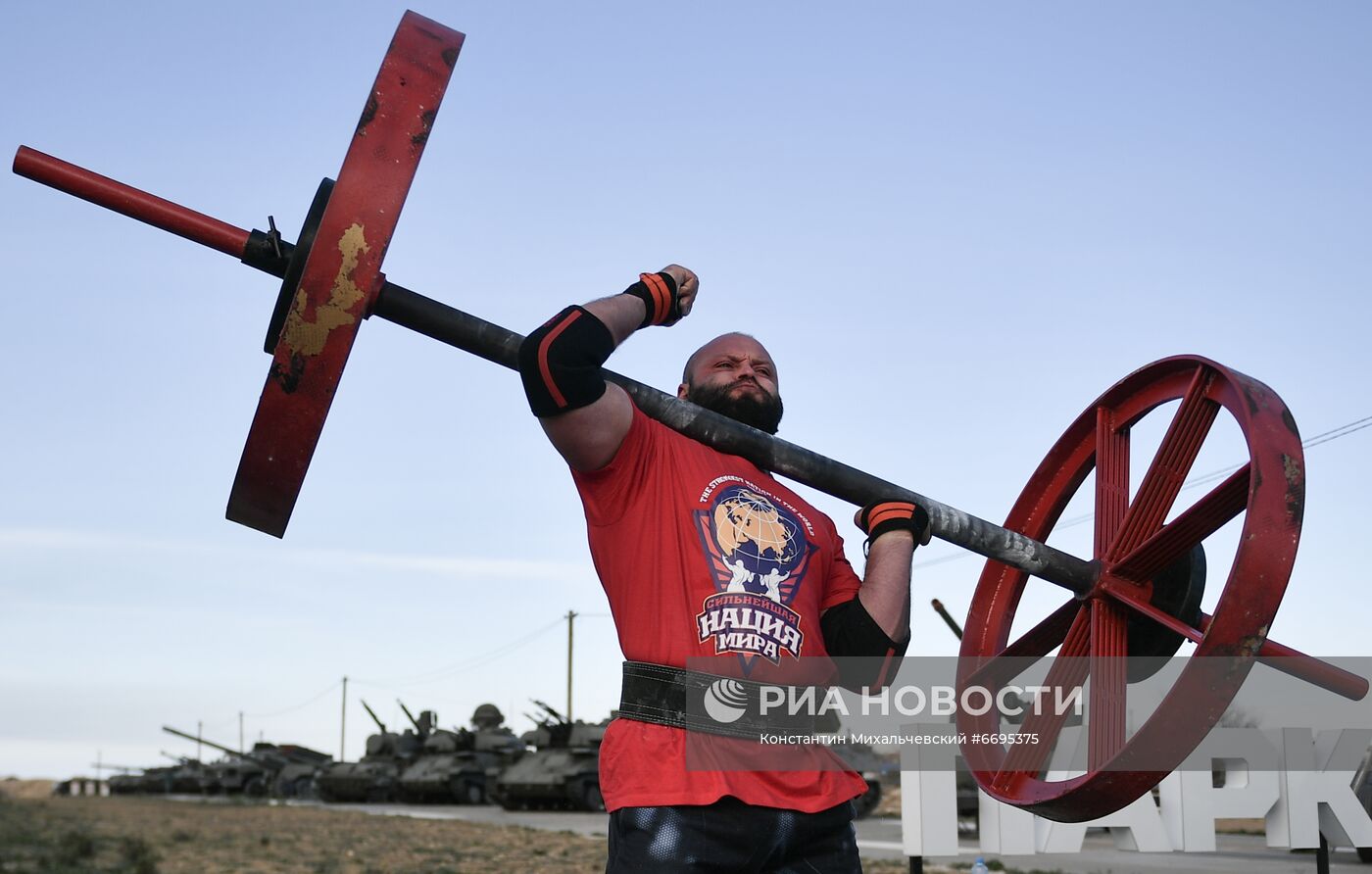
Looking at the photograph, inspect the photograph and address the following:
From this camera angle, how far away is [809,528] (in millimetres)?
2527

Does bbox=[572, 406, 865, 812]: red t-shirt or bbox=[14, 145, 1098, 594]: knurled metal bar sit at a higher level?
bbox=[14, 145, 1098, 594]: knurled metal bar

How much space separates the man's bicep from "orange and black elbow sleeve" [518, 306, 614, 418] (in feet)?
0.08

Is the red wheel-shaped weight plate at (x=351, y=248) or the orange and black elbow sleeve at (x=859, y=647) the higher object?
the red wheel-shaped weight plate at (x=351, y=248)

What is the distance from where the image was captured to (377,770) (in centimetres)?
3170

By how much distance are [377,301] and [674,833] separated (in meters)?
1.12

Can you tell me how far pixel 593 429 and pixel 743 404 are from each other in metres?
0.56

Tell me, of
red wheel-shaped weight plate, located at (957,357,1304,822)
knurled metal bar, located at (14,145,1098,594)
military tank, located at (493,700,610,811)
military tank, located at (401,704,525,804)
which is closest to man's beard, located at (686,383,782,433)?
knurled metal bar, located at (14,145,1098,594)

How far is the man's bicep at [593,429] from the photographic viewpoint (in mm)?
2254

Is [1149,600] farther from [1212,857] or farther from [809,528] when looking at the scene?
[1212,857]

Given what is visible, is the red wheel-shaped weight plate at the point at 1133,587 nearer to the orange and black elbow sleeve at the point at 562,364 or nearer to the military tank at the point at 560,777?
the orange and black elbow sleeve at the point at 562,364

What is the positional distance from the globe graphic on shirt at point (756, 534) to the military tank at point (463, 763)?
1023 inches

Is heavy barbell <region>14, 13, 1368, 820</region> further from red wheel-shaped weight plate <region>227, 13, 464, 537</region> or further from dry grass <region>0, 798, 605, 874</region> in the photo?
dry grass <region>0, 798, 605, 874</region>

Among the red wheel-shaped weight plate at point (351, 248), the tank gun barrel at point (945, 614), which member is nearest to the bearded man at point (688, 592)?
the red wheel-shaped weight plate at point (351, 248)

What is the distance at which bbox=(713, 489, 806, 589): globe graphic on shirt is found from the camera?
7.63ft
